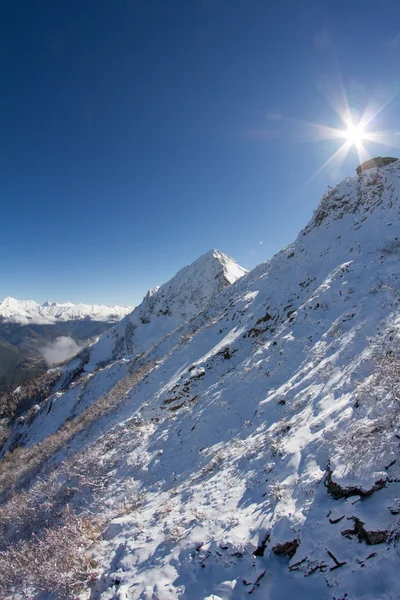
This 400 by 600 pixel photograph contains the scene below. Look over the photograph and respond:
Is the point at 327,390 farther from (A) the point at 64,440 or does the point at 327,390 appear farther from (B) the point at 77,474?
(A) the point at 64,440

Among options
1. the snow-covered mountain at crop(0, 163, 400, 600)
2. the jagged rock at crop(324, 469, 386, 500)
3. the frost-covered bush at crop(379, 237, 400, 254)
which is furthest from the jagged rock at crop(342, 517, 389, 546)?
the frost-covered bush at crop(379, 237, 400, 254)

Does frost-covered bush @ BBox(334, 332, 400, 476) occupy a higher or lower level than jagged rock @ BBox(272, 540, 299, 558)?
higher

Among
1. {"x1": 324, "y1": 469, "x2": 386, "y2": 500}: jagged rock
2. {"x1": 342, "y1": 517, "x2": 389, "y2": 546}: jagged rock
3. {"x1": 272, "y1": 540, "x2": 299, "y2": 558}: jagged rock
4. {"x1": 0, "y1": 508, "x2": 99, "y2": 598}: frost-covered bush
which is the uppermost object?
{"x1": 0, "y1": 508, "x2": 99, "y2": 598}: frost-covered bush

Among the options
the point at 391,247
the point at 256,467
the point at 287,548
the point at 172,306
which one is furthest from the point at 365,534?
the point at 172,306

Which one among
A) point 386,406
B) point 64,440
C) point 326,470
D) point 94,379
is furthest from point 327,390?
point 94,379

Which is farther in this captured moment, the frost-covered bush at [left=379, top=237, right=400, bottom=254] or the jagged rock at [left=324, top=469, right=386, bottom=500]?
the frost-covered bush at [left=379, top=237, right=400, bottom=254]

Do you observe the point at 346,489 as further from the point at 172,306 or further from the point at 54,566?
the point at 172,306

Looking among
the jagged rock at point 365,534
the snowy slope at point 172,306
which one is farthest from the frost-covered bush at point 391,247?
the snowy slope at point 172,306

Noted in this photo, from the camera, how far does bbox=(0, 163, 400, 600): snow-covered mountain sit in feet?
16.9

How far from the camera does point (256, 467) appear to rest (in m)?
8.23

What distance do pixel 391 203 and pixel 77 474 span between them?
28.2 metres

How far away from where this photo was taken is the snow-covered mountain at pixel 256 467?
5.15 m

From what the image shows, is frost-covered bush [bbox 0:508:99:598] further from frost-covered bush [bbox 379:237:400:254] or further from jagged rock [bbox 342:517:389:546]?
frost-covered bush [bbox 379:237:400:254]

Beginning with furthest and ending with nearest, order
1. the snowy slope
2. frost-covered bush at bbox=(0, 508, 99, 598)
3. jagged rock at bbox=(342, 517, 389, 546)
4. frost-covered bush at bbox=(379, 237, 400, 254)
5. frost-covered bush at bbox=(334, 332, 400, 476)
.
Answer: the snowy slope < frost-covered bush at bbox=(379, 237, 400, 254) < frost-covered bush at bbox=(0, 508, 99, 598) < frost-covered bush at bbox=(334, 332, 400, 476) < jagged rock at bbox=(342, 517, 389, 546)
